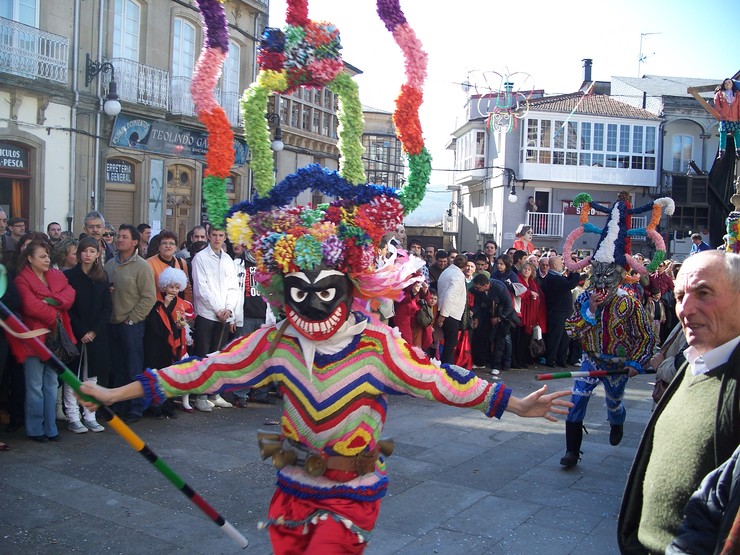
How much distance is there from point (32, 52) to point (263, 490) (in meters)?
12.3

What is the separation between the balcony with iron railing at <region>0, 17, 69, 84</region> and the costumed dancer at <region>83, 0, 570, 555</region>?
12.7m

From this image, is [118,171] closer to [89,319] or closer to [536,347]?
[536,347]

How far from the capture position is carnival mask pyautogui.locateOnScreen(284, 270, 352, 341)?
372 centimetres

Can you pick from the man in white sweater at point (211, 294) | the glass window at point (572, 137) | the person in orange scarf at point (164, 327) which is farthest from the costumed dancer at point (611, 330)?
the glass window at point (572, 137)

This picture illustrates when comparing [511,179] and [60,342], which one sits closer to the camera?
[60,342]

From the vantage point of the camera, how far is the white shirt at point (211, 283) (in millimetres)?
8609

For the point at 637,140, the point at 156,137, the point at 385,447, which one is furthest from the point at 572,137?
the point at 385,447

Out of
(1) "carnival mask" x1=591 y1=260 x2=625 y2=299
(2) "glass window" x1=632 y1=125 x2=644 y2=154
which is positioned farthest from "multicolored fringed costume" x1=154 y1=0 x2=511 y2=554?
(2) "glass window" x1=632 y1=125 x2=644 y2=154

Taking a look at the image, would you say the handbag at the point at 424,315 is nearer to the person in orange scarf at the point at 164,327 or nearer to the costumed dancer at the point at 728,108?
the person in orange scarf at the point at 164,327

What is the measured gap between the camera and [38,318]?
22.7 ft

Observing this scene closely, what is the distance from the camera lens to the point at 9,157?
15.0 m

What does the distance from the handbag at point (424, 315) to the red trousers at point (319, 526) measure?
21.8 feet

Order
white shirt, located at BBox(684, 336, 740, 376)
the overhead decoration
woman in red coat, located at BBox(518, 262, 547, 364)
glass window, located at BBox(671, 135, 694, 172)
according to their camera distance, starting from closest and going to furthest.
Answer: white shirt, located at BBox(684, 336, 740, 376) → the overhead decoration → woman in red coat, located at BBox(518, 262, 547, 364) → glass window, located at BBox(671, 135, 694, 172)

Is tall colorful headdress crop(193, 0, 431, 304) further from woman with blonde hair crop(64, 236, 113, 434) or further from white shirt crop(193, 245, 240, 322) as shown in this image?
white shirt crop(193, 245, 240, 322)
